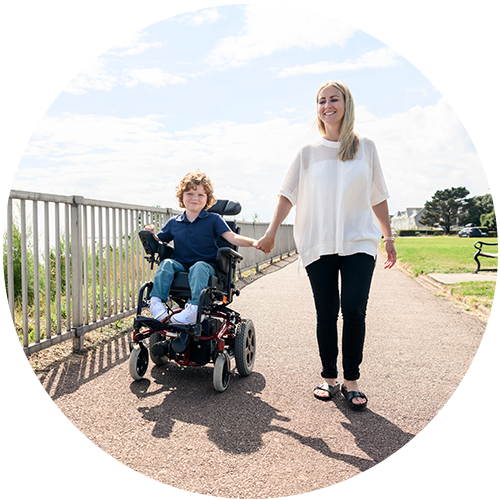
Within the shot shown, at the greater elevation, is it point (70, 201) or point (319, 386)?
point (70, 201)

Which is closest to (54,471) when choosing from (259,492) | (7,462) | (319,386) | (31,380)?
(7,462)

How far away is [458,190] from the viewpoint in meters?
96.6

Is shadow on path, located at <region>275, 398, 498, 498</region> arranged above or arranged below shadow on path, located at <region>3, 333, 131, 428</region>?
below

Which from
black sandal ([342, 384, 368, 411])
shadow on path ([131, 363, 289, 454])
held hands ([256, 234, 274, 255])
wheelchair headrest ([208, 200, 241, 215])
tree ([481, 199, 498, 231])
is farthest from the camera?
tree ([481, 199, 498, 231])

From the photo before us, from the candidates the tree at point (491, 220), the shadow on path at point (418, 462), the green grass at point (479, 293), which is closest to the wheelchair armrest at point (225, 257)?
the shadow on path at point (418, 462)

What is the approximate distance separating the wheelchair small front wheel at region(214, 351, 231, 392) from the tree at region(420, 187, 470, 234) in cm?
10051

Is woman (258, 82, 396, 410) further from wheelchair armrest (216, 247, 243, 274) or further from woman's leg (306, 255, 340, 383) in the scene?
wheelchair armrest (216, 247, 243, 274)

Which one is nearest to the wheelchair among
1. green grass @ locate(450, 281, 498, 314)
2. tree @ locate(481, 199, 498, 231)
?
green grass @ locate(450, 281, 498, 314)

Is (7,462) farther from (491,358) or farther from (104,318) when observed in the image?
(491,358)

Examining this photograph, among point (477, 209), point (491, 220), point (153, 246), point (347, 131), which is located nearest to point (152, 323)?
point (153, 246)

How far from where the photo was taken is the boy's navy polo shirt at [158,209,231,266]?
3.88m

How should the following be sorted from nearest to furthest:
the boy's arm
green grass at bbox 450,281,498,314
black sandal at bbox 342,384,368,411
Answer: black sandal at bbox 342,384,368,411 → the boy's arm → green grass at bbox 450,281,498,314

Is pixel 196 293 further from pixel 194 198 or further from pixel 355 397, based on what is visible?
pixel 355 397

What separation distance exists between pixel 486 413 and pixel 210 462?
193 centimetres
